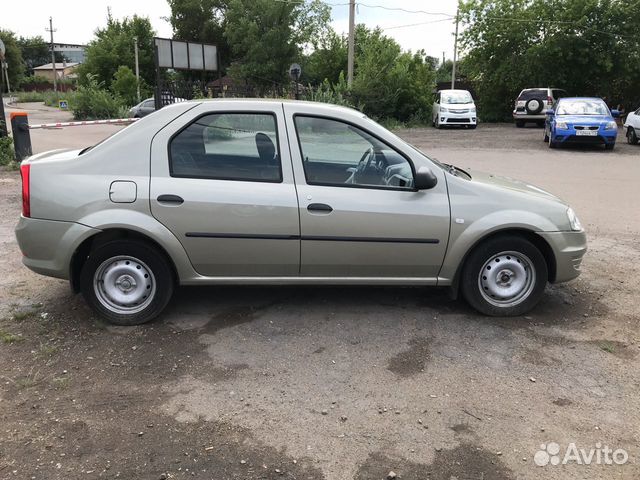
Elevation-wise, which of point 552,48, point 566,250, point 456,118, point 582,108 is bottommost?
point 566,250

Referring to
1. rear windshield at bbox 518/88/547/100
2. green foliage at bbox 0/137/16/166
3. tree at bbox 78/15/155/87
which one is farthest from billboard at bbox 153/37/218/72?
tree at bbox 78/15/155/87

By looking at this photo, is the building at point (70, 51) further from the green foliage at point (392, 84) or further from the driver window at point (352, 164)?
the driver window at point (352, 164)

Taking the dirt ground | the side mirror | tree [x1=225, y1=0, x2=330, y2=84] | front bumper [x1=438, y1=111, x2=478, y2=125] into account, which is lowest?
the dirt ground

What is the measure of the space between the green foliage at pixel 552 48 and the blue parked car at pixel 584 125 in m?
11.9

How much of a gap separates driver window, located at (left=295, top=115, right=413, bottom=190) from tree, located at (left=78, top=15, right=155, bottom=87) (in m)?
45.0

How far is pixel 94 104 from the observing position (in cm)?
3112

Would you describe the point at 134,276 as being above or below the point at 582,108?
below

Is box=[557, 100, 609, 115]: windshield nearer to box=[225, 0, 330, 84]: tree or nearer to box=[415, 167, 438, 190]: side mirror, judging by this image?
box=[415, 167, 438, 190]: side mirror

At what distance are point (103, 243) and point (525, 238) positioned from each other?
3225 mm

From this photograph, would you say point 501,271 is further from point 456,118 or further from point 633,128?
point 456,118

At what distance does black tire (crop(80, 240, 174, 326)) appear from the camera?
4.21m

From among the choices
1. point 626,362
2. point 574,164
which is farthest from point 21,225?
point 574,164

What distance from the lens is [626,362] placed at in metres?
3.86

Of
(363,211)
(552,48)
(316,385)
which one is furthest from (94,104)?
(316,385)
